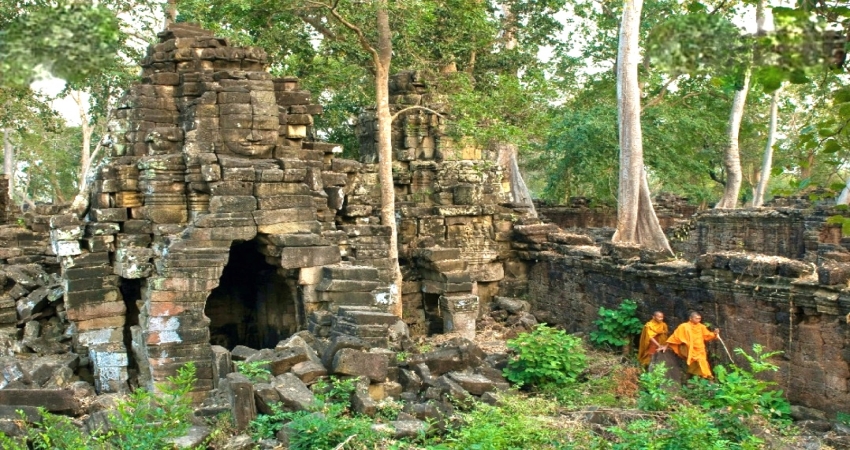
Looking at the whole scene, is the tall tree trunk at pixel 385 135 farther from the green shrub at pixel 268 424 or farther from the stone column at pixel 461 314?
the green shrub at pixel 268 424

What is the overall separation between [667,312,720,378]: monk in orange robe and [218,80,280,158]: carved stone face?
558 cm

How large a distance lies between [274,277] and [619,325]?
493 centimetres

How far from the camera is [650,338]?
34.2 ft

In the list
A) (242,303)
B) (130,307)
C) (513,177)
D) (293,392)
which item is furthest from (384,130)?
(513,177)

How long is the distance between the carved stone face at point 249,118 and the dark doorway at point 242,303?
2.29 m

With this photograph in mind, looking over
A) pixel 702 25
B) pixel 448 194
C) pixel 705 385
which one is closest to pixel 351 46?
pixel 448 194

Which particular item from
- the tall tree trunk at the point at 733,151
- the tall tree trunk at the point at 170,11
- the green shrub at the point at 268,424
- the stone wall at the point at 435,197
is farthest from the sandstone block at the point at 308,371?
the tall tree trunk at the point at 733,151

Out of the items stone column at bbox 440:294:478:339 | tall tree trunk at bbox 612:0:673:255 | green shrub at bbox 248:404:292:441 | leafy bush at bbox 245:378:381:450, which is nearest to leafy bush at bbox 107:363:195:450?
green shrub at bbox 248:404:292:441

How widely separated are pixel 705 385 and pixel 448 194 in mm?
6913

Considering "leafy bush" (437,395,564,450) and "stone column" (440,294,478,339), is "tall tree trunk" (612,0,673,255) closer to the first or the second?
"stone column" (440,294,478,339)

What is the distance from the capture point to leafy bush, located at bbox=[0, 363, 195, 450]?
6.25 m

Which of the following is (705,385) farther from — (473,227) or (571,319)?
(473,227)

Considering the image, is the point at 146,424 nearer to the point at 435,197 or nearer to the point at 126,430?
the point at 126,430

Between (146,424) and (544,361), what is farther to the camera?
(544,361)
